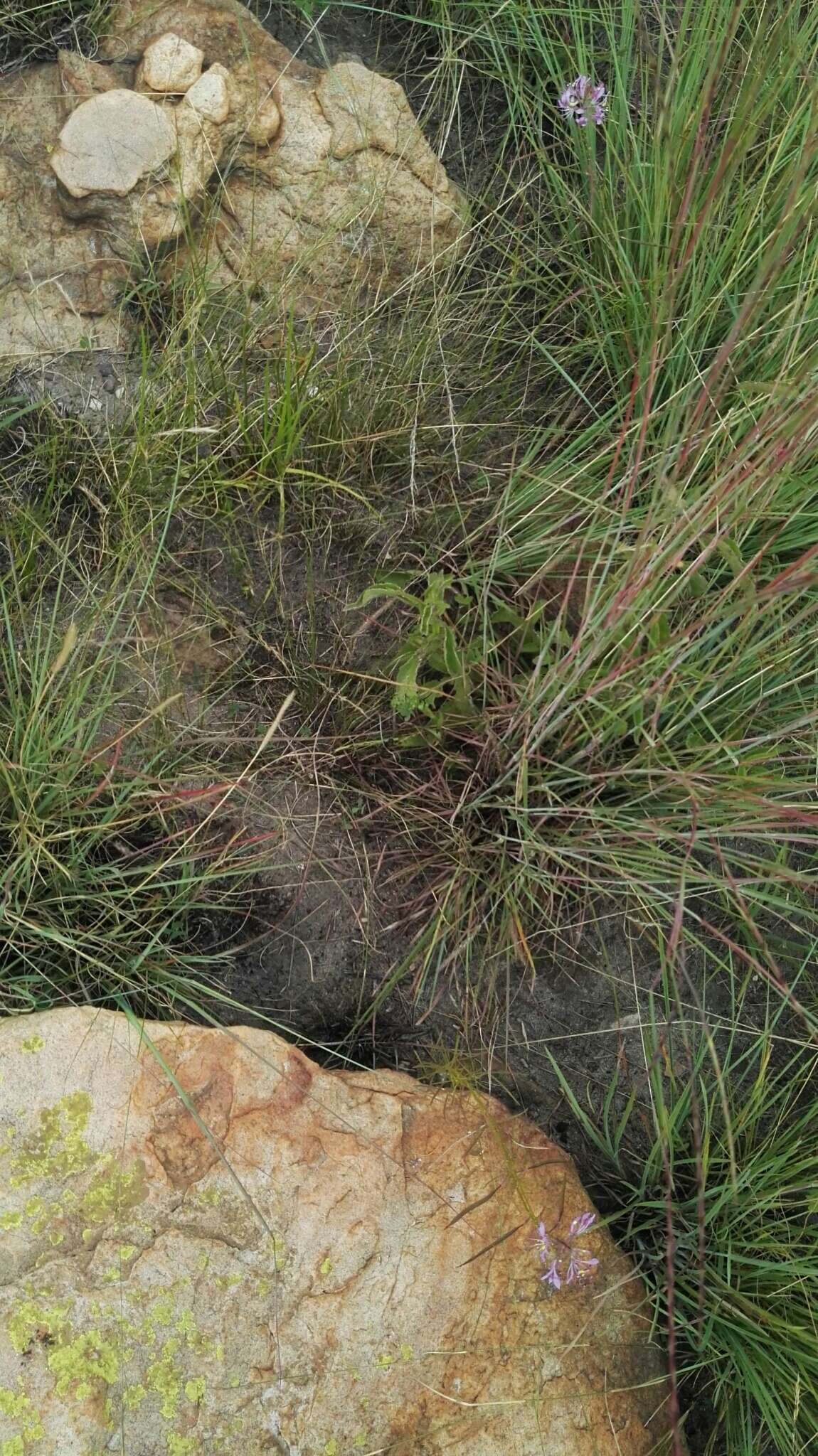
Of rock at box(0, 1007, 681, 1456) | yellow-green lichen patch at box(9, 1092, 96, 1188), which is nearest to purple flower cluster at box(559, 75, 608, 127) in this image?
rock at box(0, 1007, 681, 1456)

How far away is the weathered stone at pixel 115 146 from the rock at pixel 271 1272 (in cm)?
151

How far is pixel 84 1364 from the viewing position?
5.24 feet

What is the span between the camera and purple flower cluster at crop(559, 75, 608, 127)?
7.37ft

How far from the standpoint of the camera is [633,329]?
2250 mm

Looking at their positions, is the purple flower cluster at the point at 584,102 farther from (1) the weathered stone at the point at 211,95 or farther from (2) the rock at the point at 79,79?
(2) the rock at the point at 79,79

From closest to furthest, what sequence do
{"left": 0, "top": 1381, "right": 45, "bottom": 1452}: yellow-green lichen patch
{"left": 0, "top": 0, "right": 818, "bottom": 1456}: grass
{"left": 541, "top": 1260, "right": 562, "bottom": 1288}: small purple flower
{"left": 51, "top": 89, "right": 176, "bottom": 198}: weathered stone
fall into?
{"left": 0, "top": 1381, "right": 45, "bottom": 1452}: yellow-green lichen patch
{"left": 541, "top": 1260, "right": 562, "bottom": 1288}: small purple flower
{"left": 0, "top": 0, "right": 818, "bottom": 1456}: grass
{"left": 51, "top": 89, "right": 176, "bottom": 198}: weathered stone

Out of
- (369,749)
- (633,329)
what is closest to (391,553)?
(369,749)

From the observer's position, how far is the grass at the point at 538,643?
1967 mm

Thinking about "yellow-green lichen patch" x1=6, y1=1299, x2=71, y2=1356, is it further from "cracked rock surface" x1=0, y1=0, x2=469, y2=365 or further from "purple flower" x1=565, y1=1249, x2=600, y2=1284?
"cracked rock surface" x1=0, y1=0, x2=469, y2=365

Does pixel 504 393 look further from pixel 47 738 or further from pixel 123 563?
pixel 47 738

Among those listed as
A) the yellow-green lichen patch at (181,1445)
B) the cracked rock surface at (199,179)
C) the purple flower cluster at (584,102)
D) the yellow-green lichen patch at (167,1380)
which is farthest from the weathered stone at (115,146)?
the yellow-green lichen patch at (181,1445)

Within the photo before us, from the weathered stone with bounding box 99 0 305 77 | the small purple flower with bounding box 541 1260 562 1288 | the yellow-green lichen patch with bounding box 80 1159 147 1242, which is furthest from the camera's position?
the weathered stone with bounding box 99 0 305 77

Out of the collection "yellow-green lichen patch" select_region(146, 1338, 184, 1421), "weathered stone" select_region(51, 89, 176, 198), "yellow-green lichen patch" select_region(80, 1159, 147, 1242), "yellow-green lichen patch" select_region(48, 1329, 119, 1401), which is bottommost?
"yellow-green lichen patch" select_region(146, 1338, 184, 1421)

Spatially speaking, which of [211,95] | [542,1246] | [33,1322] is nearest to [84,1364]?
[33,1322]
